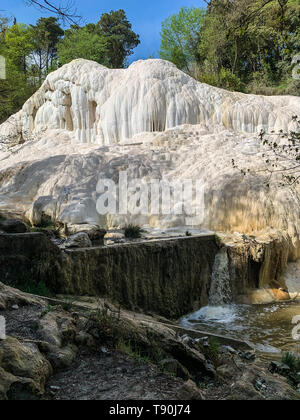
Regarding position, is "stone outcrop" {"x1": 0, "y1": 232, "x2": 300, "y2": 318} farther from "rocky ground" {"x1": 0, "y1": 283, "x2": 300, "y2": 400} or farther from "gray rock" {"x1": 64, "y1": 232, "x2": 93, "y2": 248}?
"gray rock" {"x1": 64, "y1": 232, "x2": 93, "y2": 248}

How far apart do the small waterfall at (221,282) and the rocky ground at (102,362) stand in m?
3.90

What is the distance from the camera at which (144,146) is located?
43.4ft

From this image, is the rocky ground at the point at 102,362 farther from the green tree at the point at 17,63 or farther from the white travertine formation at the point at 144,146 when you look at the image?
the green tree at the point at 17,63

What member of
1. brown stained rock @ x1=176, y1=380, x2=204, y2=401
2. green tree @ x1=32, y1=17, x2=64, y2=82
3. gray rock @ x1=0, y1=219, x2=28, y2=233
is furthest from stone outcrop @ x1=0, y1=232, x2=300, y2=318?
green tree @ x1=32, y1=17, x2=64, y2=82

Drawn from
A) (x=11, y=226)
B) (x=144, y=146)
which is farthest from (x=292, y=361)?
(x=144, y=146)

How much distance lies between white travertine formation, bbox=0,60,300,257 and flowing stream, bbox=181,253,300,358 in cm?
163

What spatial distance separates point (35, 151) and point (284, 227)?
10597 millimetres

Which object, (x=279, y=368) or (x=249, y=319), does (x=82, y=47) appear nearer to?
(x=249, y=319)

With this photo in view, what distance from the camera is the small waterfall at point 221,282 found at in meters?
8.39

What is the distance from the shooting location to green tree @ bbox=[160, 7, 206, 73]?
30828 mm

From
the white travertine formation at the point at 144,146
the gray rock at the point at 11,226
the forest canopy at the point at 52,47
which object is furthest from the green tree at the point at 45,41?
the gray rock at the point at 11,226

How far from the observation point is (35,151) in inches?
632
